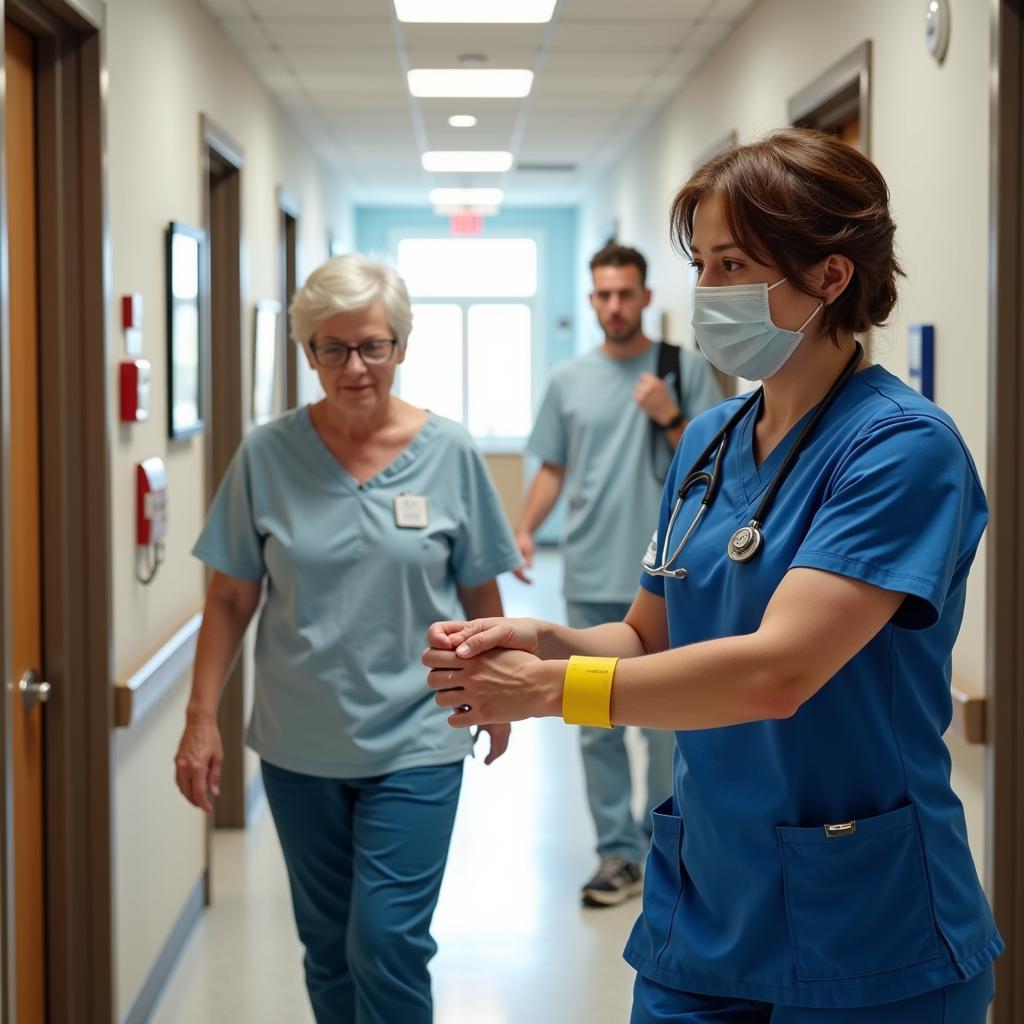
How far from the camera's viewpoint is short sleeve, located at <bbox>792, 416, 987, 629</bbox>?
4.51ft

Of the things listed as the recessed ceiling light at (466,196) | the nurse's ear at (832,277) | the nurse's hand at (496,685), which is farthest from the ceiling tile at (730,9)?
the recessed ceiling light at (466,196)

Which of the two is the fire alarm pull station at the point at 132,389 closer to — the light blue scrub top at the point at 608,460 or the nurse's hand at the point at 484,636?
the light blue scrub top at the point at 608,460

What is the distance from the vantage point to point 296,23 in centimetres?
482

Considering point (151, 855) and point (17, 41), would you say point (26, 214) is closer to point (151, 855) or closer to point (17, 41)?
point (17, 41)

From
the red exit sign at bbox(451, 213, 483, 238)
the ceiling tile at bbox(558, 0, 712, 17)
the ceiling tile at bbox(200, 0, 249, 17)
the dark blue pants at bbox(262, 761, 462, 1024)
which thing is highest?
the red exit sign at bbox(451, 213, 483, 238)

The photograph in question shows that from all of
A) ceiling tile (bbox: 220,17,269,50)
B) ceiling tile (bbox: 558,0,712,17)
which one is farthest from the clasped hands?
ceiling tile (bbox: 220,17,269,50)

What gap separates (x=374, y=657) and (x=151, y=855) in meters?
1.31

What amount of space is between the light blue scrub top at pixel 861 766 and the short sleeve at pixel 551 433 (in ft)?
9.16

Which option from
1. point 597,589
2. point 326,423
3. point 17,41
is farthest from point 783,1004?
point 597,589

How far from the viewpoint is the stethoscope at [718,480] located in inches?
59.8

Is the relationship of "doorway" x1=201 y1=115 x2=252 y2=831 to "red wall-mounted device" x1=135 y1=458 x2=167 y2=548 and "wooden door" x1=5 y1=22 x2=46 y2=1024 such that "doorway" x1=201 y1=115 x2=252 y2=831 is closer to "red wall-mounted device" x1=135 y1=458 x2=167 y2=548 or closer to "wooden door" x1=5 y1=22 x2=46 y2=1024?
"red wall-mounted device" x1=135 y1=458 x2=167 y2=548

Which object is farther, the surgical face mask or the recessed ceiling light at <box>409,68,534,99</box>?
the recessed ceiling light at <box>409,68,534,99</box>

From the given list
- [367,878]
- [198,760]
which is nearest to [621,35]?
[198,760]

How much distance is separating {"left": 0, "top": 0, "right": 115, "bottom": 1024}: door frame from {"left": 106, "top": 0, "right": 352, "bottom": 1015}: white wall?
93 mm
